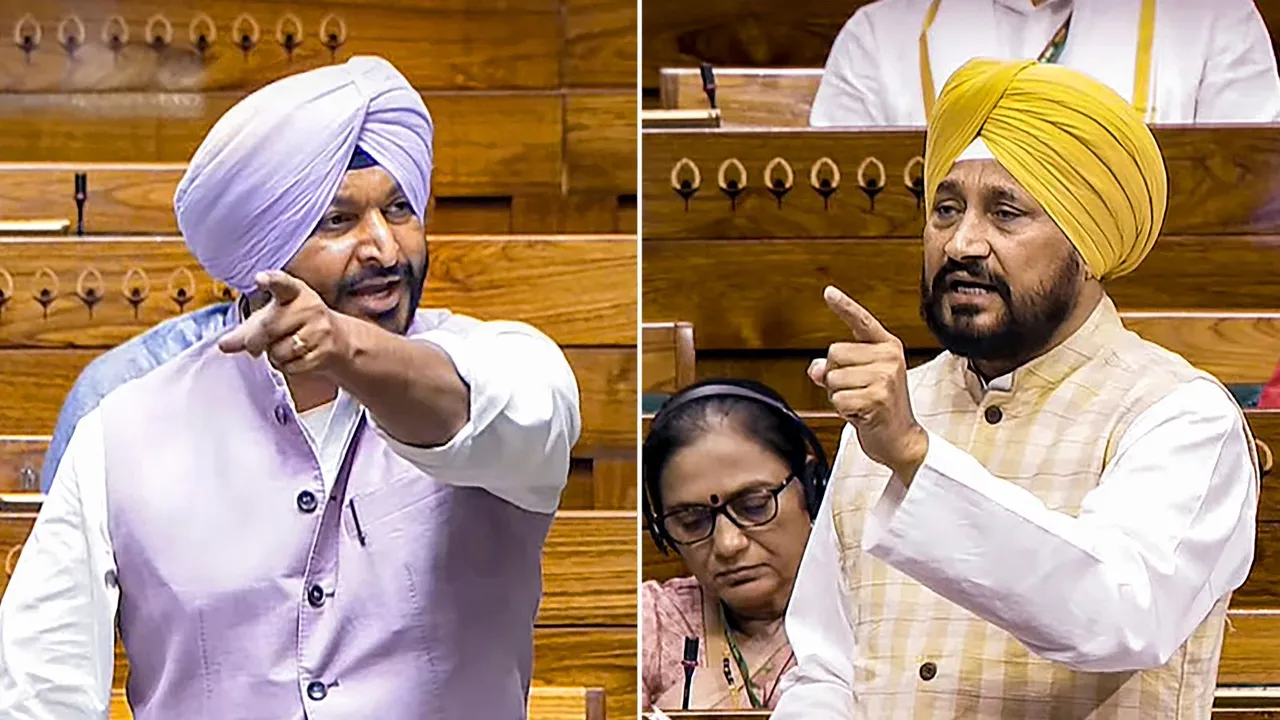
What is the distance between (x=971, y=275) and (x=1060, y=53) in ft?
0.95

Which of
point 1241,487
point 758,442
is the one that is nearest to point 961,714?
point 1241,487

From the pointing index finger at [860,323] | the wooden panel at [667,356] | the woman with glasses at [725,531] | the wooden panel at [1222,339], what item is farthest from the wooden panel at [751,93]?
the pointing index finger at [860,323]

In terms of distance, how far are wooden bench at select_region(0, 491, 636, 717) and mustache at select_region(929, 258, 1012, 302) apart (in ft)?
1.54

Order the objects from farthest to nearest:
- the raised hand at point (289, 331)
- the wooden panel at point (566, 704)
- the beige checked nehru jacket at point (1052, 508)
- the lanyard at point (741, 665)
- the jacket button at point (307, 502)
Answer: the wooden panel at point (566, 704) → the lanyard at point (741, 665) → the jacket button at point (307, 502) → the beige checked nehru jacket at point (1052, 508) → the raised hand at point (289, 331)

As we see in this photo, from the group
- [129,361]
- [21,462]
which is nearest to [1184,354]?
[129,361]

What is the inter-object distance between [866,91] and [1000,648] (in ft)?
2.22

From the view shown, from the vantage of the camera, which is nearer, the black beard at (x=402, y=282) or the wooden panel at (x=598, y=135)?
the black beard at (x=402, y=282)

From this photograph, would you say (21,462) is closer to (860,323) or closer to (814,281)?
(814,281)

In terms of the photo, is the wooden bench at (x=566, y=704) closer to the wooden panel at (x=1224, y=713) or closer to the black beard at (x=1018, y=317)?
the wooden panel at (x=1224, y=713)

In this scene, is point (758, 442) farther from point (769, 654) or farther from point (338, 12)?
point (338, 12)

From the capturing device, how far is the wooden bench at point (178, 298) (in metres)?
2.03

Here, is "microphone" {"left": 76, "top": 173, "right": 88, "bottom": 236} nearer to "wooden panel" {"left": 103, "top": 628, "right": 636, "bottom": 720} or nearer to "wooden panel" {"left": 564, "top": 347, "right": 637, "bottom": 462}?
"wooden panel" {"left": 564, "top": 347, "right": 637, "bottom": 462}

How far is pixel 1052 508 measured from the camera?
1476 millimetres

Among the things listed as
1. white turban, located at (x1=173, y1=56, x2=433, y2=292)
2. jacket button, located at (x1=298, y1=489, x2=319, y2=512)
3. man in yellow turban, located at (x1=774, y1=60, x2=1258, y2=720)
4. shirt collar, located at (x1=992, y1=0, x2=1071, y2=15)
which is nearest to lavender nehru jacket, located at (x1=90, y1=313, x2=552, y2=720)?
jacket button, located at (x1=298, y1=489, x2=319, y2=512)
